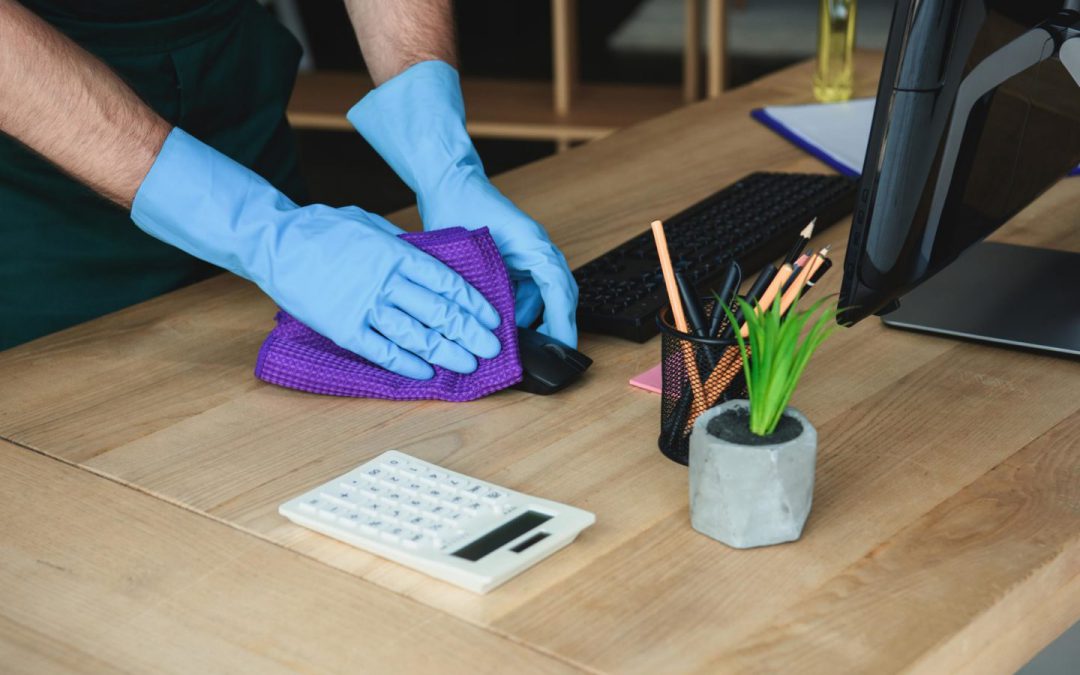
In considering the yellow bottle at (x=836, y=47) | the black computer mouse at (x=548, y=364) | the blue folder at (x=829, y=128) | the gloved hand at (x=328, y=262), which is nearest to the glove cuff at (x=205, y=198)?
the gloved hand at (x=328, y=262)

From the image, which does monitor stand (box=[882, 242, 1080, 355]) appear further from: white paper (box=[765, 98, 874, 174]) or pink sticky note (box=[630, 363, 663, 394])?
white paper (box=[765, 98, 874, 174])

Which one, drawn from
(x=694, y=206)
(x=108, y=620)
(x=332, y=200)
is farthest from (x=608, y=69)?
(x=108, y=620)

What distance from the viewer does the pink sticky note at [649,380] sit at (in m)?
0.96

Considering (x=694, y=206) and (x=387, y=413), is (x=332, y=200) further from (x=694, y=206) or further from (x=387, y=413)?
(x=387, y=413)

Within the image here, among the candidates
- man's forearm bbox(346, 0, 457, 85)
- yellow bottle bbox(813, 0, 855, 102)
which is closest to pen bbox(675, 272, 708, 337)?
man's forearm bbox(346, 0, 457, 85)

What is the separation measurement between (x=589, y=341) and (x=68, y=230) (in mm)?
650

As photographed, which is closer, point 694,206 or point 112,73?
point 112,73

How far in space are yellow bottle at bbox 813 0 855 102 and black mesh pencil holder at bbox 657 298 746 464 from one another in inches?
40.5

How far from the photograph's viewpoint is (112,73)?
112cm

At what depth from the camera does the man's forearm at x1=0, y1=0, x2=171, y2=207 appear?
1.06 metres

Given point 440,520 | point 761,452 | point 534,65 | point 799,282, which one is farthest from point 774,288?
point 534,65

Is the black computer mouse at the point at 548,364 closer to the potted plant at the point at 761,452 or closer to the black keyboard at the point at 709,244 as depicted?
the black keyboard at the point at 709,244

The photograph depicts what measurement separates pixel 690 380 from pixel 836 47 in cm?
109

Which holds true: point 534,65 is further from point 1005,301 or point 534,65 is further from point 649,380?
point 649,380
